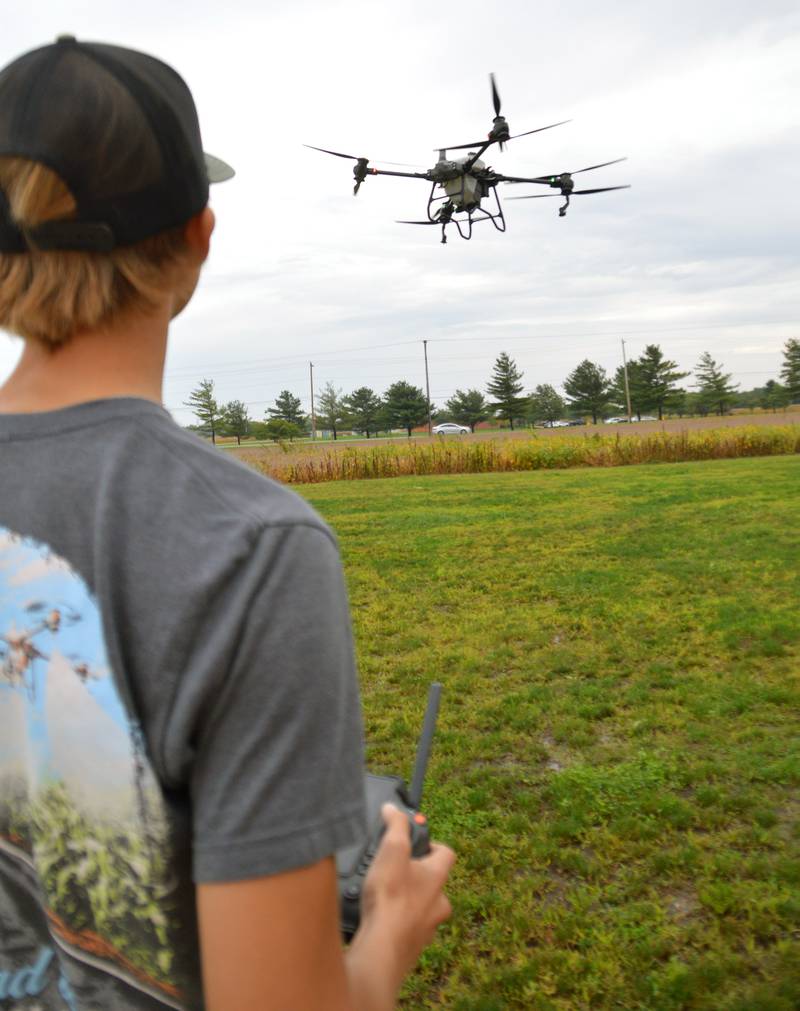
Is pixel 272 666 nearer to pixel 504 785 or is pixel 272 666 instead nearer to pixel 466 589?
pixel 504 785

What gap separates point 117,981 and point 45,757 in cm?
22

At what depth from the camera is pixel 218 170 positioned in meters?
Answer: 1.01

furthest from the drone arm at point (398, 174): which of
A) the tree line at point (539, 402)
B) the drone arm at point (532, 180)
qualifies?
the tree line at point (539, 402)

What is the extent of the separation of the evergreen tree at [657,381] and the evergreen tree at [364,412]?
1119 inches

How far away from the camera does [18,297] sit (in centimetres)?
84

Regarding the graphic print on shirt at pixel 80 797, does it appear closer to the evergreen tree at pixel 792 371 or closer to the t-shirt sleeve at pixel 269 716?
the t-shirt sleeve at pixel 269 716

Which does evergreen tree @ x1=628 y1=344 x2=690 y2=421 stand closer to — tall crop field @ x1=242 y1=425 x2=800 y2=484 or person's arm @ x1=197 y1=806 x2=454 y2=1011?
tall crop field @ x1=242 y1=425 x2=800 y2=484

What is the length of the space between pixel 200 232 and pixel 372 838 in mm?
654

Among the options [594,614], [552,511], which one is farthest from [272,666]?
[552,511]

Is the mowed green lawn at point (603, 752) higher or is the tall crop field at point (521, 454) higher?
the tall crop field at point (521, 454)

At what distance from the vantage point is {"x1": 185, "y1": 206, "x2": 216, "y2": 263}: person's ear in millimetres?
872

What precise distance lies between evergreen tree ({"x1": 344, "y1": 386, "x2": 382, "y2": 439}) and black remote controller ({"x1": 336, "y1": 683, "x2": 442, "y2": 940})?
304ft

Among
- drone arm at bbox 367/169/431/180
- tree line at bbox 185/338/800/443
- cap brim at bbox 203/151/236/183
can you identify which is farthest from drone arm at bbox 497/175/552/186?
tree line at bbox 185/338/800/443

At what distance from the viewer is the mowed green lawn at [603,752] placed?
2.87 m
